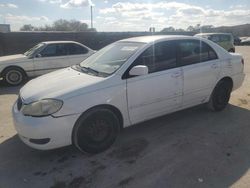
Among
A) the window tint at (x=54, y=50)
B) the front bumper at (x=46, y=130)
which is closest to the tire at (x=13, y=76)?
the window tint at (x=54, y=50)

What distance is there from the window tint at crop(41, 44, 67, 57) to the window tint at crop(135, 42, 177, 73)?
246 inches

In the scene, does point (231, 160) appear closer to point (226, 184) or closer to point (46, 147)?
point (226, 184)

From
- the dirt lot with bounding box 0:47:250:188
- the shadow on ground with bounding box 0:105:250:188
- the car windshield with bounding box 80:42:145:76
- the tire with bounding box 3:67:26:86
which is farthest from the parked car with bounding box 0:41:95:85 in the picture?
the shadow on ground with bounding box 0:105:250:188

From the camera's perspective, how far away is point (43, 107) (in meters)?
3.42

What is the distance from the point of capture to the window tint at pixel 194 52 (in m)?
4.64

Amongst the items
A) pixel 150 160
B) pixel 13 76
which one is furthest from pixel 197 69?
pixel 13 76

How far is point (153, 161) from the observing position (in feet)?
11.7

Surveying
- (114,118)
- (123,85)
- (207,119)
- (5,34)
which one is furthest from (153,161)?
(5,34)

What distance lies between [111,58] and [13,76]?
593 centimetres

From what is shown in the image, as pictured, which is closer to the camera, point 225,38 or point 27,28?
point 225,38

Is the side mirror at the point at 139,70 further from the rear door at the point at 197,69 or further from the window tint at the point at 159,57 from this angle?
the rear door at the point at 197,69

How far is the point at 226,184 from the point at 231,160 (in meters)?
0.59

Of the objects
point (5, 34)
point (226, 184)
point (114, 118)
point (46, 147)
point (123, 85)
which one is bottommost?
point (226, 184)

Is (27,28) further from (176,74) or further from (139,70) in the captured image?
(139,70)
